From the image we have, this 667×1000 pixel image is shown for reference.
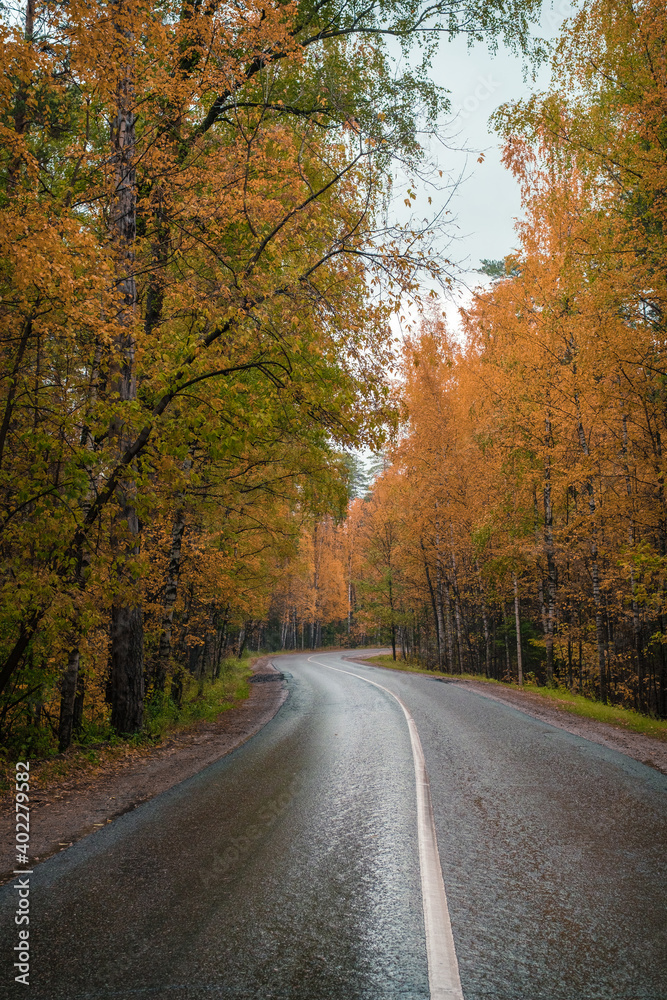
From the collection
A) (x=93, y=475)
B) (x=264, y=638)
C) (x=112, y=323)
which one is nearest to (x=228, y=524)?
(x=93, y=475)

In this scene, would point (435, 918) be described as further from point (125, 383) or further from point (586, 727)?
point (586, 727)

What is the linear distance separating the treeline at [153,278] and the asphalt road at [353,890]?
2.89 metres

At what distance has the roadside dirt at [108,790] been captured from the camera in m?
4.84

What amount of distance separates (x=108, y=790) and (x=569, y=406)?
14714 mm

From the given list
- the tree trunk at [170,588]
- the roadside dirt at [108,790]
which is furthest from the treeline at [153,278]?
the tree trunk at [170,588]

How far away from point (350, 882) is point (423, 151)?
7.45 meters

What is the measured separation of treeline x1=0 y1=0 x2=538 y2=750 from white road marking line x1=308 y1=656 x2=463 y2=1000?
→ 172 inches

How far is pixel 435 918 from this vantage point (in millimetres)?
3393

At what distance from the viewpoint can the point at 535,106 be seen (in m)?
11.8

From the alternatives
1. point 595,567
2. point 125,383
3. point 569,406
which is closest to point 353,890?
point 125,383

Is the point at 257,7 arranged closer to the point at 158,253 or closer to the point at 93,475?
the point at 158,253

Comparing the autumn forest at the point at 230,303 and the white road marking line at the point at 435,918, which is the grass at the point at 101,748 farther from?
the white road marking line at the point at 435,918

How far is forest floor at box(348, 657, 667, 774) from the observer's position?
812cm

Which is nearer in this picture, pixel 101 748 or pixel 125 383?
pixel 101 748
